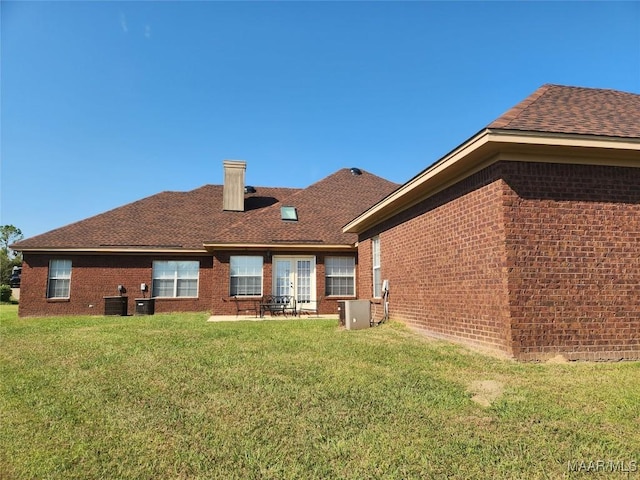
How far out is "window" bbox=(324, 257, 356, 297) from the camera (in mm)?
17250

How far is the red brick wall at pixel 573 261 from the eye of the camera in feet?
20.9

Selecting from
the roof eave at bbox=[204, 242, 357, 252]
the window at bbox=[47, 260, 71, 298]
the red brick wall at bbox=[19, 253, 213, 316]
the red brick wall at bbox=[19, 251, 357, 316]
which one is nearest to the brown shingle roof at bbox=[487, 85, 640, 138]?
the roof eave at bbox=[204, 242, 357, 252]

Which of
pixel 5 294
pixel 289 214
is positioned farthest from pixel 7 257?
pixel 289 214

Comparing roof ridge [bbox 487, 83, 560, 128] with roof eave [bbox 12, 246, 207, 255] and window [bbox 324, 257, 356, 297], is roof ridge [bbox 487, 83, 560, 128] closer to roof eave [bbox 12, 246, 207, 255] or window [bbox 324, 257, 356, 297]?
window [bbox 324, 257, 356, 297]

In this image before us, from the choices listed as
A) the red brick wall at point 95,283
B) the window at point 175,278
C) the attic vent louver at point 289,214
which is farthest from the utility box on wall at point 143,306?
the attic vent louver at point 289,214

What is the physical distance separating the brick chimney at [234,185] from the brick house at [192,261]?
1.71 metres

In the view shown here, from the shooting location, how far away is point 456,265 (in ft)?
26.1

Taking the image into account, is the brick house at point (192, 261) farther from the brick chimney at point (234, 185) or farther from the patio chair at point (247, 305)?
the brick chimney at point (234, 185)

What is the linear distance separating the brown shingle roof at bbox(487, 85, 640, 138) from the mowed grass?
3804 millimetres

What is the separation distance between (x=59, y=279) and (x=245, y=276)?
862 centimetres

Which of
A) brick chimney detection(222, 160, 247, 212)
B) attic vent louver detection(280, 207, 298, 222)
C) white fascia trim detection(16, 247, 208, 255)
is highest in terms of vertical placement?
brick chimney detection(222, 160, 247, 212)

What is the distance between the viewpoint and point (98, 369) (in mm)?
6305

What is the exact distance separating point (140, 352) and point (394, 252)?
7.08m

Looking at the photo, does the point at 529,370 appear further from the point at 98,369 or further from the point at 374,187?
the point at 374,187
